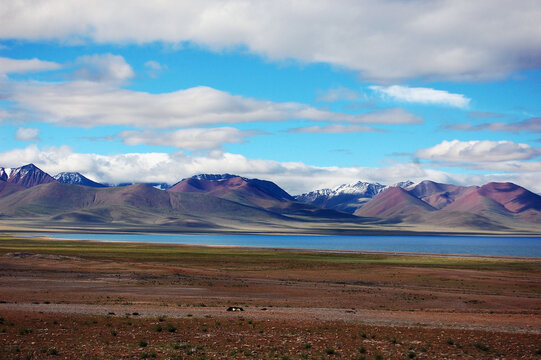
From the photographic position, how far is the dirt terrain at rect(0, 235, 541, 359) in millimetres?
21547

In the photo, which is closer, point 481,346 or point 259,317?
point 481,346

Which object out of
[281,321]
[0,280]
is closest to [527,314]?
[281,321]

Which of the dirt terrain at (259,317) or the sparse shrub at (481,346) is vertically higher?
the sparse shrub at (481,346)

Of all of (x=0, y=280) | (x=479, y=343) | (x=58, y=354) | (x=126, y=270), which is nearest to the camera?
(x=58, y=354)

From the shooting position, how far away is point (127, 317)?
2822cm

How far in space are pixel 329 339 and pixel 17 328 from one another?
42.9 ft

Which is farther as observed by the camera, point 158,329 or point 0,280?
point 0,280

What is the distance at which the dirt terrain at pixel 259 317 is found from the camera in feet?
70.7

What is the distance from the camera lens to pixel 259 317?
29906 millimetres

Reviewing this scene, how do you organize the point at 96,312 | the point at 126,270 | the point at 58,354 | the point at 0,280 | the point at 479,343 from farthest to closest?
the point at 126,270
the point at 0,280
the point at 96,312
the point at 479,343
the point at 58,354

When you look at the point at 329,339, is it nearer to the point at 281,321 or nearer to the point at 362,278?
the point at 281,321

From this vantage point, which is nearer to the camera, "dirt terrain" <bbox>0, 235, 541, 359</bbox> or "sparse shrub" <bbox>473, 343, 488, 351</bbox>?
"dirt terrain" <bbox>0, 235, 541, 359</bbox>

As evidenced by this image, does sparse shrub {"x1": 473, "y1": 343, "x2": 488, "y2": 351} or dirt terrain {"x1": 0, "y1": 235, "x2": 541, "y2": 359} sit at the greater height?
sparse shrub {"x1": 473, "y1": 343, "x2": 488, "y2": 351}

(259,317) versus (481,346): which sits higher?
(481,346)
